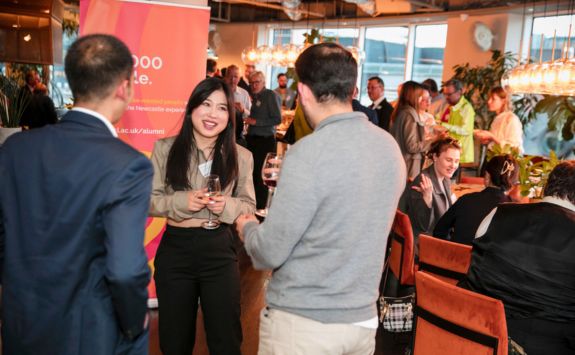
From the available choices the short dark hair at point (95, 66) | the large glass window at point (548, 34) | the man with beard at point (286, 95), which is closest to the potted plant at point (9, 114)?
the short dark hair at point (95, 66)

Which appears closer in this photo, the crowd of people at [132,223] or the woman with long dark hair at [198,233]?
the crowd of people at [132,223]

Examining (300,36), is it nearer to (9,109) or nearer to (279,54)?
(279,54)

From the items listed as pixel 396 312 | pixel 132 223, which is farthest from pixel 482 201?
pixel 132 223

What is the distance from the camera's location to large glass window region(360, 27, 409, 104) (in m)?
13.2

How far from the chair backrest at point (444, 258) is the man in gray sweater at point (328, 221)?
162 cm

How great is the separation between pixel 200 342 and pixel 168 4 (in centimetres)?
213

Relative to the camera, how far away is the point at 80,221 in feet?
5.22

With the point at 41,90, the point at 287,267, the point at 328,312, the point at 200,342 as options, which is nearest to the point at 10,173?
the point at 287,267

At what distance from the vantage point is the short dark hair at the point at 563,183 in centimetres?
259

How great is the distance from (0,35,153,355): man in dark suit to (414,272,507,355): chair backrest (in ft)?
4.27

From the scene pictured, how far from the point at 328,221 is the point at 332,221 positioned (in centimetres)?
1

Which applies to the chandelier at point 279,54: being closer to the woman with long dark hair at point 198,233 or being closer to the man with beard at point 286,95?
the man with beard at point 286,95

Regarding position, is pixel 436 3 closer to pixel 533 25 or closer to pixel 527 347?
pixel 533 25

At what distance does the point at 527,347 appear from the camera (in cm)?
255
